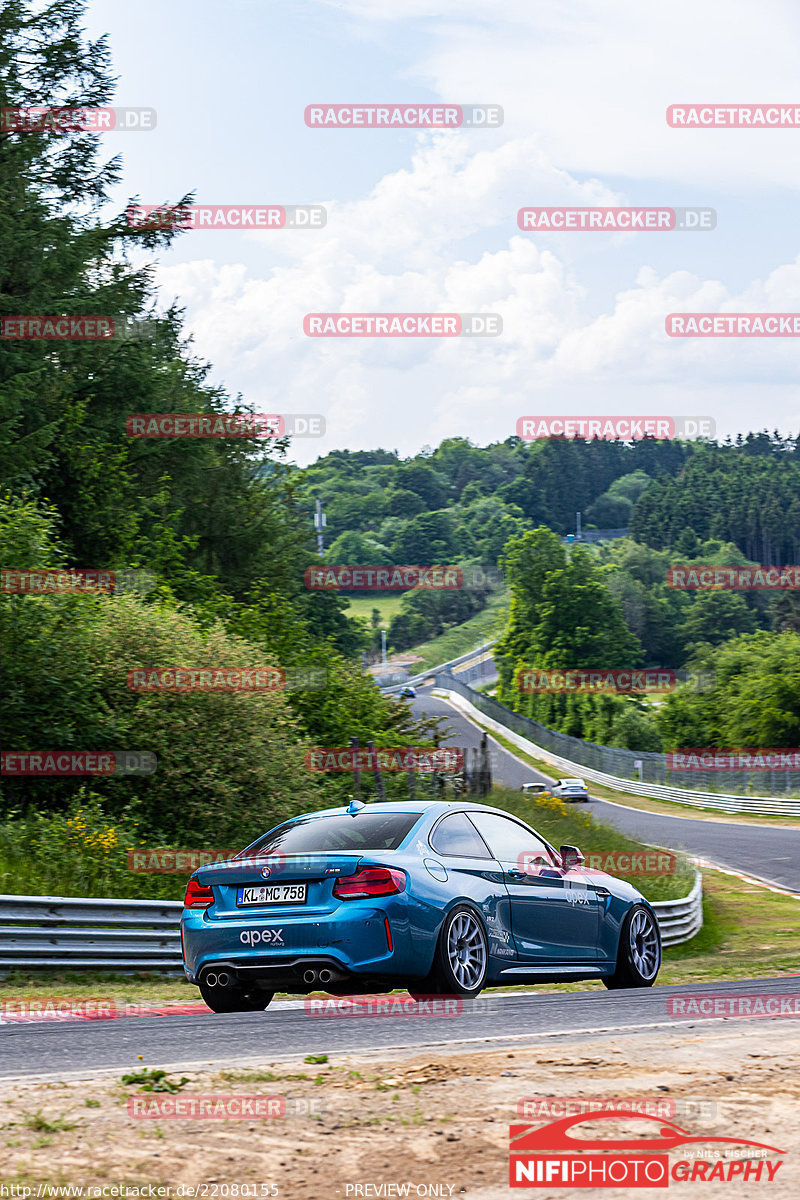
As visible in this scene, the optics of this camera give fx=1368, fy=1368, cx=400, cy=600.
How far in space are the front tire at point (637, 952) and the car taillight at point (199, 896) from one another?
3.44 meters

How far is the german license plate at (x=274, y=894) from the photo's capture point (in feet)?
27.3

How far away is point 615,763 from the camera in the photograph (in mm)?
74750

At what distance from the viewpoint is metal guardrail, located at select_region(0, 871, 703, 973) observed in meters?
→ 11.7

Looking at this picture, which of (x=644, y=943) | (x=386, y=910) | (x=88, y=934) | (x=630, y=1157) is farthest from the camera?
(x=88, y=934)
